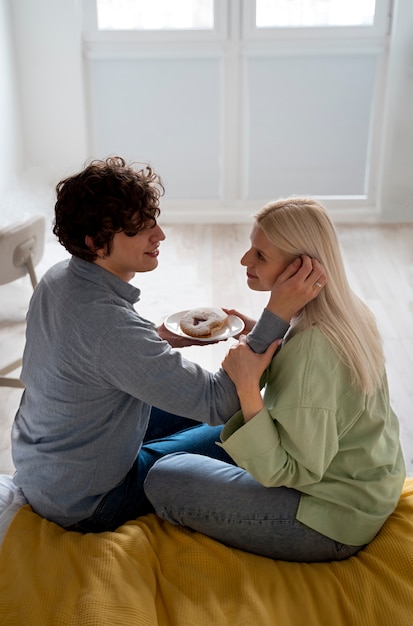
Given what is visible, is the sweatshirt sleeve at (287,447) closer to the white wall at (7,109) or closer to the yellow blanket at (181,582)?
the yellow blanket at (181,582)

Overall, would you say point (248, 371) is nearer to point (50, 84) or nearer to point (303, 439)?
point (303, 439)

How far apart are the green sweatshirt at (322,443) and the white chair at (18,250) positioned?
1.38 m

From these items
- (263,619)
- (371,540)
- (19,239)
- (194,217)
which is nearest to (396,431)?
(371,540)

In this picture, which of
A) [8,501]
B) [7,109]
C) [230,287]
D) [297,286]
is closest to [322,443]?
[297,286]

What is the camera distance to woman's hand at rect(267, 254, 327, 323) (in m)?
1.52

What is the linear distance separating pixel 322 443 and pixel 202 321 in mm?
688

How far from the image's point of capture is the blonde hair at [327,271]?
1.54 metres

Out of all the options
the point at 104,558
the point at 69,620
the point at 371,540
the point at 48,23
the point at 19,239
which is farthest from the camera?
the point at 48,23

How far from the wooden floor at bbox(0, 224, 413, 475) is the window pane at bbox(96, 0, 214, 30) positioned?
50.8 inches

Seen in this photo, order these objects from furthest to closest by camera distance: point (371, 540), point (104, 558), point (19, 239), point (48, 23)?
point (48, 23)
point (19, 239)
point (371, 540)
point (104, 558)

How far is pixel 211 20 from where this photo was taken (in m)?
4.83

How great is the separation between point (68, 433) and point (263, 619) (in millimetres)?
543

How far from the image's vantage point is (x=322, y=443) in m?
1.50

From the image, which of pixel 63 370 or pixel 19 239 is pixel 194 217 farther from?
pixel 63 370
